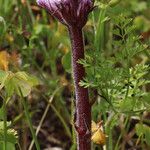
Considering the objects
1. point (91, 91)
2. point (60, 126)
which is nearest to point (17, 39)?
point (60, 126)

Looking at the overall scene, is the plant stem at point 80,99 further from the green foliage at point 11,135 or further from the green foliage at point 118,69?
the green foliage at point 11,135

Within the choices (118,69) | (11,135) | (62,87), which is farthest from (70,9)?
(62,87)

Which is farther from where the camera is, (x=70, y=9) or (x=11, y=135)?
(x=11, y=135)

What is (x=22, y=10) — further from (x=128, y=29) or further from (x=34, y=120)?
(x=128, y=29)

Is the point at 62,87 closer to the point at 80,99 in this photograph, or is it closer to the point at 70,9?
the point at 80,99

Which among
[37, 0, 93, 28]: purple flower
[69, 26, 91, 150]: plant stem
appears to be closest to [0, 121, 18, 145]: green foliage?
[69, 26, 91, 150]: plant stem
